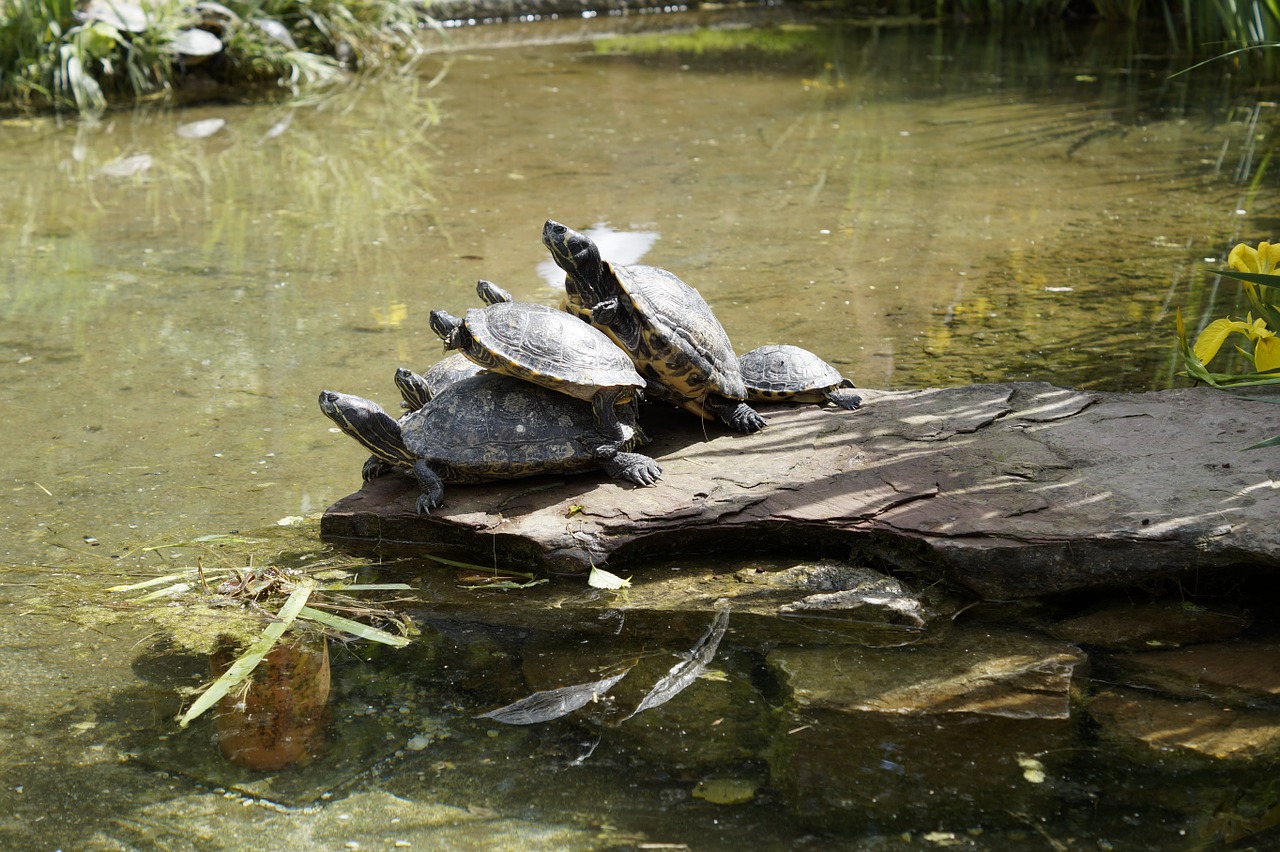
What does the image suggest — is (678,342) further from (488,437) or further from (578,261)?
(488,437)

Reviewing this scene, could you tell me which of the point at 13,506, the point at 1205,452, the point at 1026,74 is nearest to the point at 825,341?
the point at 1205,452

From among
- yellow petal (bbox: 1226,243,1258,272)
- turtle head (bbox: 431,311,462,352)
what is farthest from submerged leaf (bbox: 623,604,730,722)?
yellow petal (bbox: 1226,243,1258,272)

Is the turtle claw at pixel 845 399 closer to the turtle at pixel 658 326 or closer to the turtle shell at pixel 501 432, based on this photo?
the turtle at pixel 658 326

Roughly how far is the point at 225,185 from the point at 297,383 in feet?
12.3

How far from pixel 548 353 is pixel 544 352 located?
1 cm

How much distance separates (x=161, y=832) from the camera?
2572 millimetres

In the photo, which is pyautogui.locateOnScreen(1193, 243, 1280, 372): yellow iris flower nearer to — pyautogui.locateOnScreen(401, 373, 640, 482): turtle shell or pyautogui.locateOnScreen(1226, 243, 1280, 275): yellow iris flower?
pyautogui.locateOnScreen(1226, 243, 1280, 275): yellow iris flower

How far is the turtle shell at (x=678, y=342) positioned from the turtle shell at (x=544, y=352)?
0.15 m

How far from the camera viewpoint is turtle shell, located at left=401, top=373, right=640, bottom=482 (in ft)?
12.4

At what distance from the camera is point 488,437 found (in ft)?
12.4

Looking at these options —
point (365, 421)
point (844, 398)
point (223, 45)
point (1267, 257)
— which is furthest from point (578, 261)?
point (223, 45)

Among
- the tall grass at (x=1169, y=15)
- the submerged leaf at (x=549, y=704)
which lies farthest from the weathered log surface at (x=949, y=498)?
the tall grass at (x=1169, y=15)

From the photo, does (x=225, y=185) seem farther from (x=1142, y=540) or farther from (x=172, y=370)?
(x=1142, y=540)

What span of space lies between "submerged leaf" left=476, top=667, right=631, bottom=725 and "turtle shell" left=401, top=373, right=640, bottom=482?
88cm
